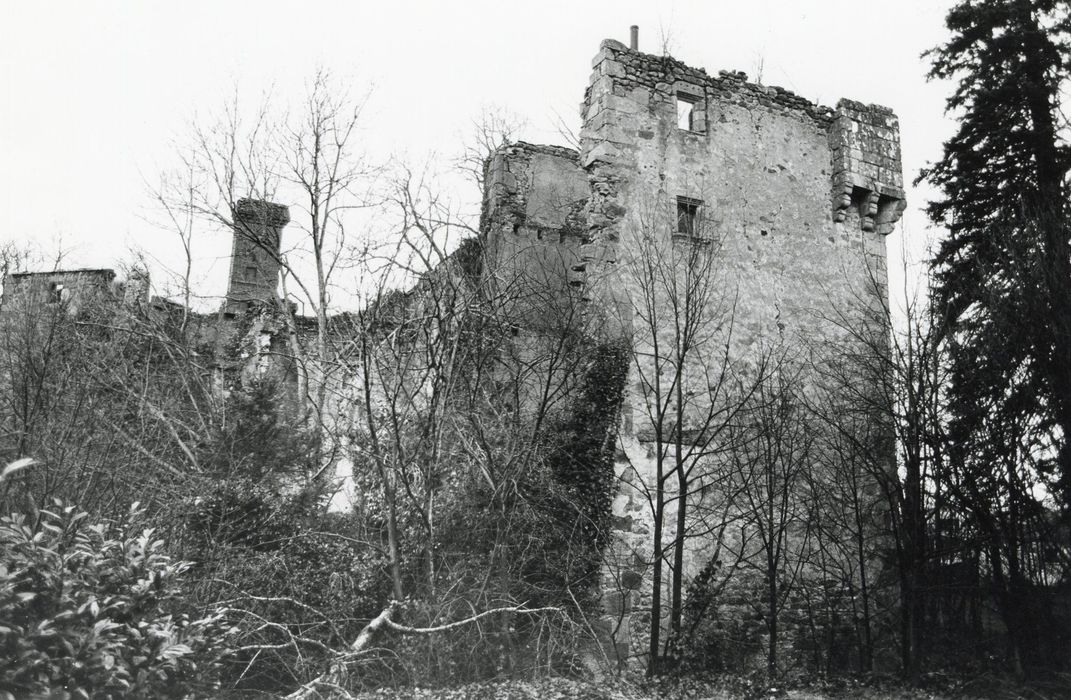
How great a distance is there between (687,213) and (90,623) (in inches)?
372

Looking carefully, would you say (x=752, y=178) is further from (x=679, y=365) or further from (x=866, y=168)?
(x=679, y=365)

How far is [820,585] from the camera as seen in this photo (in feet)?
38.9

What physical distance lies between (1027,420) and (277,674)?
979 centimetres

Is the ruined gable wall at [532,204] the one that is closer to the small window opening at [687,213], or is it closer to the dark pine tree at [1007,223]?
the small window opening at [687,213]

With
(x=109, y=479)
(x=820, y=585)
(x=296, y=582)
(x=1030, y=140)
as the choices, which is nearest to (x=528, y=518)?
(x=296, y=582)

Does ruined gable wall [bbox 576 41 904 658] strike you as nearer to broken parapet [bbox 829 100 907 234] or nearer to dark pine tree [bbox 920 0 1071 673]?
broken parapet [bbox 829 100 907 234]

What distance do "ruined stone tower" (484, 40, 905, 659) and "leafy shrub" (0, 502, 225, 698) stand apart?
19.4 feet

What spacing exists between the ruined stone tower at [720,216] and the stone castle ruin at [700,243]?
19 millimetres

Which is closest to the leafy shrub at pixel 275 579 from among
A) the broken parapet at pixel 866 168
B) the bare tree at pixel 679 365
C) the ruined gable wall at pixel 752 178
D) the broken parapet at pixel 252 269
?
the bare tree at pixel 679 365

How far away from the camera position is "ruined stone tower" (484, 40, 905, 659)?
1117 centimetres

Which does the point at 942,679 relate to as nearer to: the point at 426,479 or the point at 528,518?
the point at 528,518

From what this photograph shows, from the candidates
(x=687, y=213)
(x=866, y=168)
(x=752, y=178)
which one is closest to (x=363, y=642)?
(x=687, y=213)

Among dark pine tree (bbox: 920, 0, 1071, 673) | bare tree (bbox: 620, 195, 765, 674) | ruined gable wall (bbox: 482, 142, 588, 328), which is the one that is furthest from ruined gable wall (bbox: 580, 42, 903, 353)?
ruined gable wall (bbox: 482, 142, 588, 328)

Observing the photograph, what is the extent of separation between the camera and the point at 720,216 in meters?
12.5
